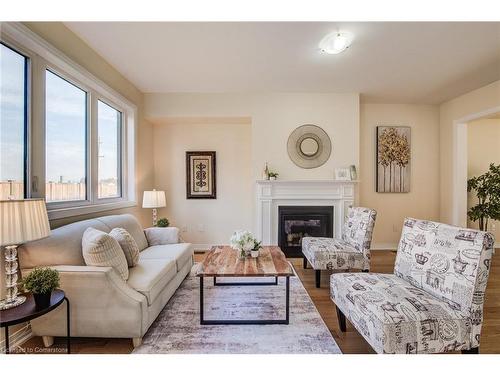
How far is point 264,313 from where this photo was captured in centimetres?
222

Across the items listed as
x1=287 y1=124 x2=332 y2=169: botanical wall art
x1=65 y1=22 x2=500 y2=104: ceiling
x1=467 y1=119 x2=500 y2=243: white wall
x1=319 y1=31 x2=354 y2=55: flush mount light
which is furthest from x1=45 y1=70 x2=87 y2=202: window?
x1=467 y1=119 x2=500 y2=243: white wall

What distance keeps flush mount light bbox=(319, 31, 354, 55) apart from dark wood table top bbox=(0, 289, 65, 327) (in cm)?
299

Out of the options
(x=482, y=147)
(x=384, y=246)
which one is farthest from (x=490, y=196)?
(x=384, y=246)

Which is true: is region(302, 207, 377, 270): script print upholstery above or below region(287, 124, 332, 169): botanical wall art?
below

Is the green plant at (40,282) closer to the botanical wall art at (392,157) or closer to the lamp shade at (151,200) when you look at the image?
the lamp shade at (151,200)

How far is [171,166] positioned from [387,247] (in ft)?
13.5

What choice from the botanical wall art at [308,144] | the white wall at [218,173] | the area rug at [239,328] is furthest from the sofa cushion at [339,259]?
the white wall at [218,173]

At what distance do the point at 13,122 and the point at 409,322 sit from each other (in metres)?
2.98

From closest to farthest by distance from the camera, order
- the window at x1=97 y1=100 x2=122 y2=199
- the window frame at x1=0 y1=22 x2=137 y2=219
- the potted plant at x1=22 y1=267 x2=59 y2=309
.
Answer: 1. the potted plant at x1=22 y1=267 x2=59 y2=309
2. the window frame at x1=0 y1=22 x2=137 y2=219
3. the window at x1=97 y1=100 x2=122 y2=199

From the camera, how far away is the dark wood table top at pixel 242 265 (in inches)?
80.5

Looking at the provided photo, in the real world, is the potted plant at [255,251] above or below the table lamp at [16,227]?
below

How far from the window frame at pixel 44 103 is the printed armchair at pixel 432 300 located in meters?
2.58

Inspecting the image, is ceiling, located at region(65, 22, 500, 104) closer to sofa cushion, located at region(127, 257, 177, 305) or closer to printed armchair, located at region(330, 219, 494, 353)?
printed armchair, located at region(330, 219, 494, 353)

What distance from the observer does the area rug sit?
5.79 feet
